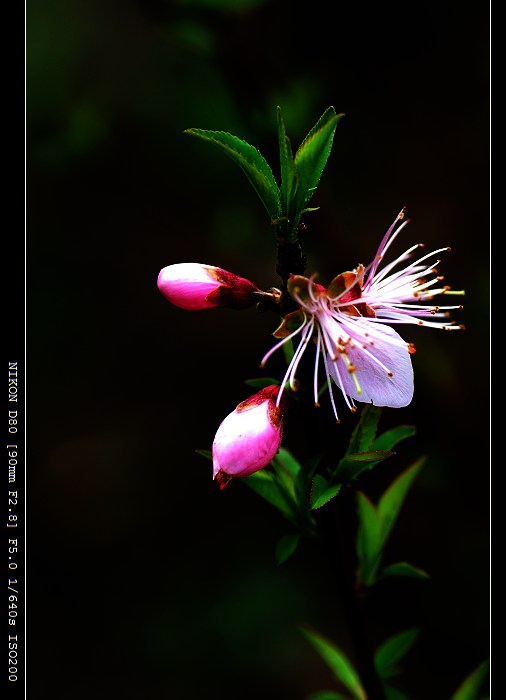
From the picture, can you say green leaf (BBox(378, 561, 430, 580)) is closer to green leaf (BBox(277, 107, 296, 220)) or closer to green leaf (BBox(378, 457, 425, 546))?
green leaf (BBox(378, 457, 425, 546))

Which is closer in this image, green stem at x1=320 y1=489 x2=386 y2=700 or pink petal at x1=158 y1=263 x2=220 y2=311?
pink petal at x1=158 y1=263 x2=220 y2=311

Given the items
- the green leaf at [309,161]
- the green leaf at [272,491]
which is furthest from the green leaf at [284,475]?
the green leaf at [309,161]

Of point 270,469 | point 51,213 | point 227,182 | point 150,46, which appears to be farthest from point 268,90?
point 270,469

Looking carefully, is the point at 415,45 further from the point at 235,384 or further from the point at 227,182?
the point at 235,384

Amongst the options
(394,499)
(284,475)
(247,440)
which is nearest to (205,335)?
(394,499)

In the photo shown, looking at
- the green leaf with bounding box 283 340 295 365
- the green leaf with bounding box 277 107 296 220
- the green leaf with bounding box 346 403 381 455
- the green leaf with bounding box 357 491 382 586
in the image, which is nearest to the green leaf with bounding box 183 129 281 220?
the green leaf with bounding box 277 107 296 220

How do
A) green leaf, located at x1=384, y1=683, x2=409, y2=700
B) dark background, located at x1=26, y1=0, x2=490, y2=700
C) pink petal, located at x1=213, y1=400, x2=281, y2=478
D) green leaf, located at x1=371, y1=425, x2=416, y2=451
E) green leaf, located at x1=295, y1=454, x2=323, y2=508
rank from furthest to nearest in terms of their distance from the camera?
dark background, located at x1=26, y1=0, x2=490, y2=700 → green leaf, located at x1=384, y1=683, x2=409, y2=700 → green leaf, located at x1=371, y1=425, x2=416, y2=451 → green leaf, located at x1=295, y1=454, x2=323, y2=508 → pink petal, located at x1=213, y1=400, x2=281, y2=478

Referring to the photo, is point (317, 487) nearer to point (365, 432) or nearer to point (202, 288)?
point (365, 432)
